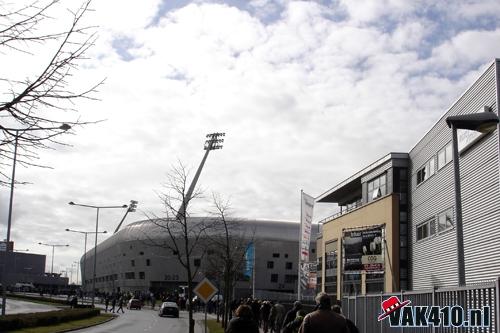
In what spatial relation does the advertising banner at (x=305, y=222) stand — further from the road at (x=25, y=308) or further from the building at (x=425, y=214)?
the road at (x=25, y=308)

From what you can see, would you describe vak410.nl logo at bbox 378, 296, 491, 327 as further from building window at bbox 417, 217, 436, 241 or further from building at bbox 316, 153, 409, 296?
A: building at bbox 316, 153, 409, 296

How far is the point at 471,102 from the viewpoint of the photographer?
2788 cm

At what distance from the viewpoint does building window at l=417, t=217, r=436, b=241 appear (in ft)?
113

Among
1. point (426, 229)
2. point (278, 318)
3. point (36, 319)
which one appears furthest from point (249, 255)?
point (278, 318)

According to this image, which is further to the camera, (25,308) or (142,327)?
(25,308)

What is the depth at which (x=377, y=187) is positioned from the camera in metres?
43.7

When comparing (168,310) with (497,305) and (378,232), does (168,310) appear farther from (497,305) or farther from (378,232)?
(497,305)

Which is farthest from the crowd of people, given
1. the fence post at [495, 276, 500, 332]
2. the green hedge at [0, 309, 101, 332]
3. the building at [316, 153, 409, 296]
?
the building at [316, 153, 409, 296]

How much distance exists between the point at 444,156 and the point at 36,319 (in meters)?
21.5

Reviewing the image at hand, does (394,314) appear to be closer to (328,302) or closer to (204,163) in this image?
(328,302)

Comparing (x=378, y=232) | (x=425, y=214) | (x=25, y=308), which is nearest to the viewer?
(x=425, y=214)

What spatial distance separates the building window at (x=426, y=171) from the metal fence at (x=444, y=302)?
18.1 m

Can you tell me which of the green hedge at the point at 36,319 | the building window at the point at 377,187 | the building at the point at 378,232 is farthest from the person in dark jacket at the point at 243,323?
the building window at the point at 377,187

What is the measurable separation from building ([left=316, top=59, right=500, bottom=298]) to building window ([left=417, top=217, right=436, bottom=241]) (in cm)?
5
